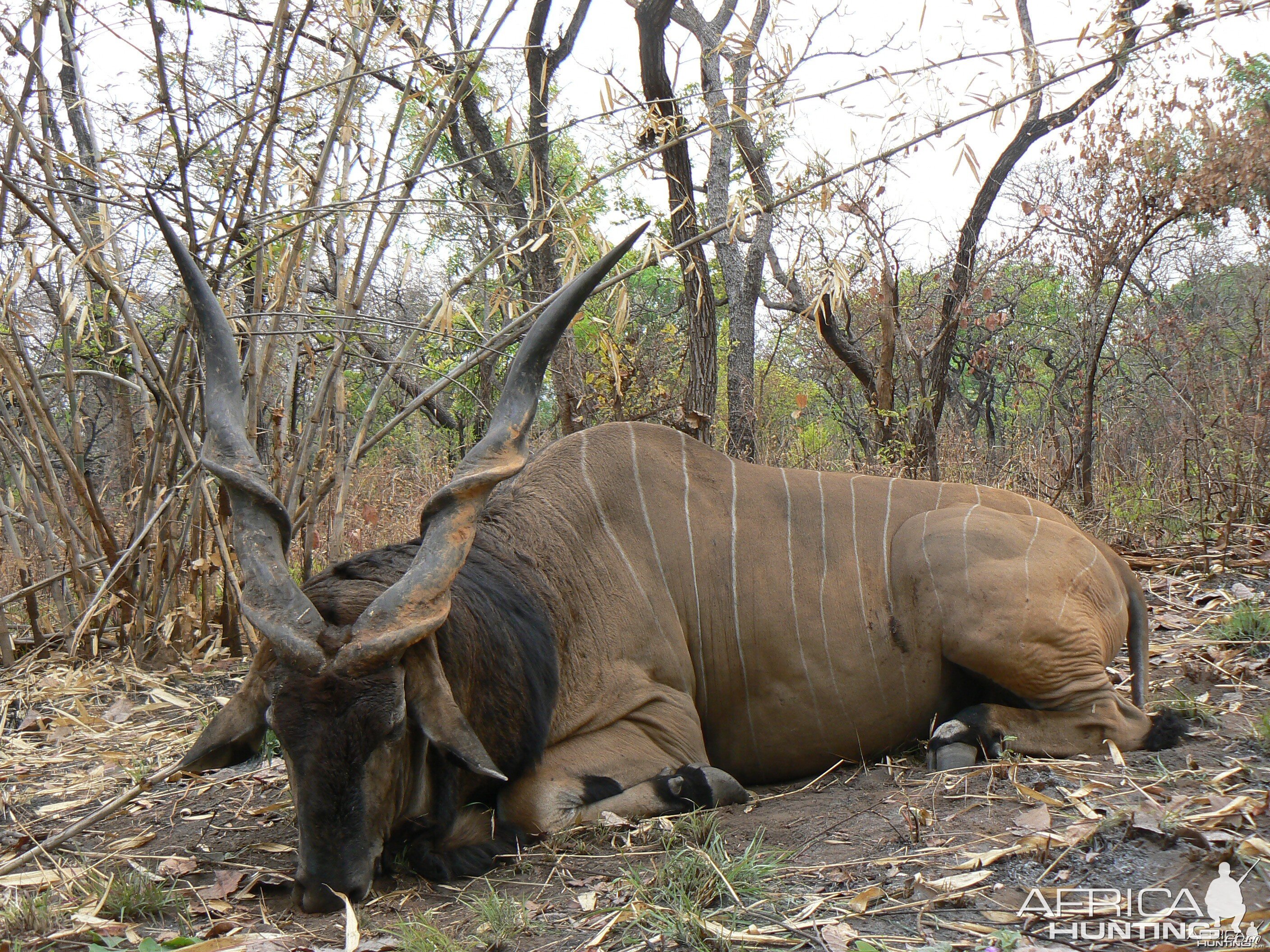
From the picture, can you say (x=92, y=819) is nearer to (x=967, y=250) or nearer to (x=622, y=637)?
(x=622, y=637)

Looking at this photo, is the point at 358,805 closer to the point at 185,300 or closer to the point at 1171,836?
the point at 1171,836

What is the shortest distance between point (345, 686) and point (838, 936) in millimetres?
1146

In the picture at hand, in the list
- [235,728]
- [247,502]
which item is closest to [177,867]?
[235,728]

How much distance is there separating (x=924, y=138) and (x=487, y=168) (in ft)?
25.4

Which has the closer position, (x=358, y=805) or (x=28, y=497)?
(x=358, y=805)

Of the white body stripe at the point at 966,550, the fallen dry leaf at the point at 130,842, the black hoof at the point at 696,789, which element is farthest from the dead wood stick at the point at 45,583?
the white body stripe at the point at 966,550

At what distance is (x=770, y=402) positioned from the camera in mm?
12734

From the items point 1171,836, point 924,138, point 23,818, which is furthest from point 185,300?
point 1171,836

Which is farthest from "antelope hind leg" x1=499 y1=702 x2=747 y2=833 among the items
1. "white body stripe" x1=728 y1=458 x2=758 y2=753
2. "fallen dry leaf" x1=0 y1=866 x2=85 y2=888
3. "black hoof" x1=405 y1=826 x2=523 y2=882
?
"fallen dry leaf" x1=0 y1=866 x2=85 y2=888

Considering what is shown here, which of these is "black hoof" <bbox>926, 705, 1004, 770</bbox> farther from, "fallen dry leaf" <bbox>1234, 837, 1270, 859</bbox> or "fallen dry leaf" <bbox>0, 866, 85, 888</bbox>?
"fallen dry leaf" <bbox>0, 866, 85, 888</bbox>

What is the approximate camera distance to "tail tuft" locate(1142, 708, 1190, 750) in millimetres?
3064

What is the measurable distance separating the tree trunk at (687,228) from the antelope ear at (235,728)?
128 inches

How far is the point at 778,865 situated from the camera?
2189 mm

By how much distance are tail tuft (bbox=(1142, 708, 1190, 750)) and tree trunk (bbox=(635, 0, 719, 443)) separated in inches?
110
